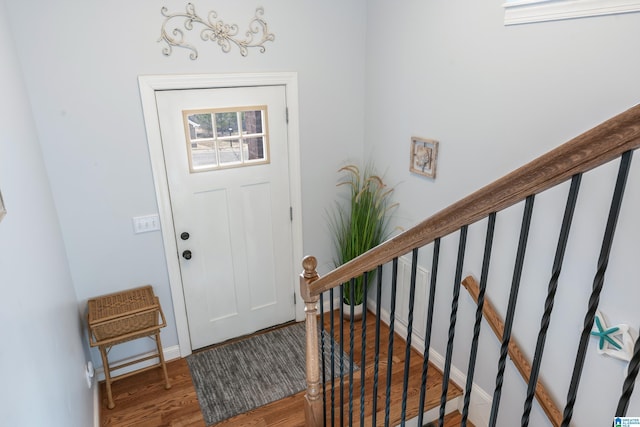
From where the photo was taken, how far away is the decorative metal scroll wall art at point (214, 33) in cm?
262

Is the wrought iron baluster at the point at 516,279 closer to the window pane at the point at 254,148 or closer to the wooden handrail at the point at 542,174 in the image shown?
the wooden handrail at the point at 542,174

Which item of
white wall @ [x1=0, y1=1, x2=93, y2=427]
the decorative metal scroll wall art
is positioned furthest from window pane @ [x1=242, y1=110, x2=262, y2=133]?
white wall @ [x1=0, y1=1, x2=93, y2=427]

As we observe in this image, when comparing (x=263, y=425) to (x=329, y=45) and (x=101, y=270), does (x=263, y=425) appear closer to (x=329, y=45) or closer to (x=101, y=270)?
(x=101, y=270)

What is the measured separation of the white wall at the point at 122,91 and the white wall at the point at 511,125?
1.40ft

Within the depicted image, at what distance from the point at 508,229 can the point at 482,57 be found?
976 mm

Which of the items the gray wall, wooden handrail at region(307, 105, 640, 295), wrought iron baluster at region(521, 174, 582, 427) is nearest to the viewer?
wooden handrail at region(307, 105, 640, 295)

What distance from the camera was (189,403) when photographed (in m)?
2.83

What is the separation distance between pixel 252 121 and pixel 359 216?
111 cm

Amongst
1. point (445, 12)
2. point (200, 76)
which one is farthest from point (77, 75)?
point (445, 12)

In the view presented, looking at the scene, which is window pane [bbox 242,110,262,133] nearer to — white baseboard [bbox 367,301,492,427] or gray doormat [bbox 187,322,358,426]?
gray doormat [bbox 187,322,358,426]

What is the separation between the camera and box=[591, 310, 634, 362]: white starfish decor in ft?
5.99

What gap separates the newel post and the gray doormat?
69cm

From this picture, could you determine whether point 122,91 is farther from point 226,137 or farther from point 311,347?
point 311,347

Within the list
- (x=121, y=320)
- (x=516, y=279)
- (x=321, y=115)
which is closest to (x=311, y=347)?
(x=516, y=279)
